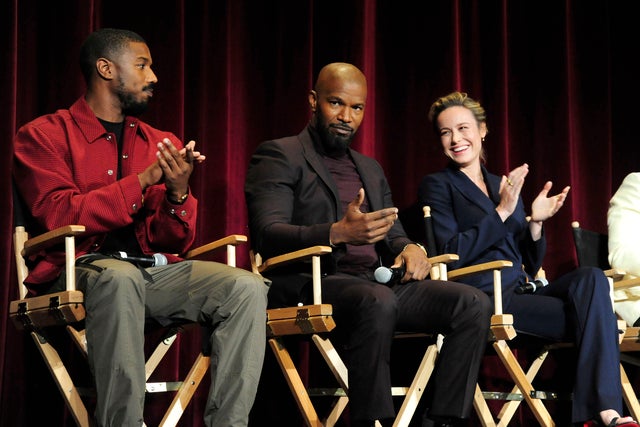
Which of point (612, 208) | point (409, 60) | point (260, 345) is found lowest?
point (260, 345)

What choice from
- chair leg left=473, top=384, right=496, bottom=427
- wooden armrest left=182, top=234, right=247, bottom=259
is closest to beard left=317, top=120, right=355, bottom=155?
wooden armrest left=182, top=234, right=247, bottom=259

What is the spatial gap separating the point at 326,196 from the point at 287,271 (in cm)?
33

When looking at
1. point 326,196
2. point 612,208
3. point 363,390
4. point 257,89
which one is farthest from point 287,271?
point 612,208

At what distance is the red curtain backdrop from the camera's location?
347cm

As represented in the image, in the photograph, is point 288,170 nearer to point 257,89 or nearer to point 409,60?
point 257,89

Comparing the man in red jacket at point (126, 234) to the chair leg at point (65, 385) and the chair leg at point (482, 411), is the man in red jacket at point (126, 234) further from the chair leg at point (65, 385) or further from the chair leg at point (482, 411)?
the chair leg at point (482, 411)

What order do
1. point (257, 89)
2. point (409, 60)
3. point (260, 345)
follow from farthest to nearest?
point (409, 60), point (257, 89), point (260, 345)

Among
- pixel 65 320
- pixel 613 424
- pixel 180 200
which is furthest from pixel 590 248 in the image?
pixel 65 320

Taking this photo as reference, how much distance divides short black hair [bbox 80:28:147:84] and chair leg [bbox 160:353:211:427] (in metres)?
1.03

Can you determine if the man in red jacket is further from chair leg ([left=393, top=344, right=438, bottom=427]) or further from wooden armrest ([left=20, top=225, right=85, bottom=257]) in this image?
chair leg ([left=393, top=344, right=438, bottom=427])

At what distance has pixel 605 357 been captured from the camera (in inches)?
125

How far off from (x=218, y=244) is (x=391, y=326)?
636 mm

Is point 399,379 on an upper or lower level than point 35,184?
lower

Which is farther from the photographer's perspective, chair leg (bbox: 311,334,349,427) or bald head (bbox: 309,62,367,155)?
bald head (bbox: 309,62,367,155)
